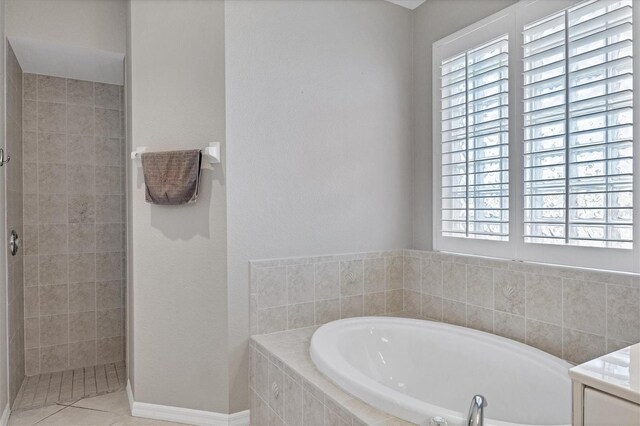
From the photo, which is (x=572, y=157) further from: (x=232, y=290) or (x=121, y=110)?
(x=121, y=110)

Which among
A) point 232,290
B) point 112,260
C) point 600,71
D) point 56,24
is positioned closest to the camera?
point 600,71

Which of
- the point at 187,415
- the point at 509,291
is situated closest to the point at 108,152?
the point at 187,415

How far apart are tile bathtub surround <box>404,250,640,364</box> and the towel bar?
58.3 inches

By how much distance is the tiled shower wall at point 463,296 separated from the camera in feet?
6.13

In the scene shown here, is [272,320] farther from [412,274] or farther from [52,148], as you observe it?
[52,148]

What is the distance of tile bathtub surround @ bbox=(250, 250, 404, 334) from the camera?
8.02 feet

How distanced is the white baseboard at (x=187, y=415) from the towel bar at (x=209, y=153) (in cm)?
143

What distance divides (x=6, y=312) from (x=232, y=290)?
1.32 m

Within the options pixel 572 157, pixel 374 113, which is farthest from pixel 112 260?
pixel 572 157

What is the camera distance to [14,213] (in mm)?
2676

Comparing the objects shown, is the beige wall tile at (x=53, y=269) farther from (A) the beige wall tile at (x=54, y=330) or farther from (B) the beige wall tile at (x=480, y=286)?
(B) the beige wall tile at (x=480, y=286)

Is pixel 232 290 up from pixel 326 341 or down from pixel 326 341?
up

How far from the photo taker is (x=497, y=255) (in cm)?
237

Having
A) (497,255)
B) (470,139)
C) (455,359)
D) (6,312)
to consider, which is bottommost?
(455,359)
